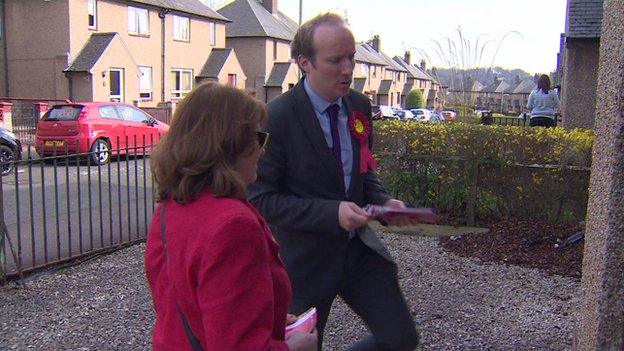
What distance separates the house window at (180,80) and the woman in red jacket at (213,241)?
34.7 m

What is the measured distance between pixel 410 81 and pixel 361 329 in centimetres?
8714

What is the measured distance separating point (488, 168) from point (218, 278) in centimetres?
624

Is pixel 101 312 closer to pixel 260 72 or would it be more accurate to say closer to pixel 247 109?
pixel 247 109

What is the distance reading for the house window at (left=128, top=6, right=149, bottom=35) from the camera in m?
32.4

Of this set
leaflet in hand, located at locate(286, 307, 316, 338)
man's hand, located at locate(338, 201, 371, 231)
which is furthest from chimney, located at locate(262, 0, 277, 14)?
leaflet in hand, located at locate(286, 307, 316, 338)

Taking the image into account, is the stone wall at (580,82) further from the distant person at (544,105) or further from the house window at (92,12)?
the house window at (92,12)

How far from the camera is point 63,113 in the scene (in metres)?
16.8

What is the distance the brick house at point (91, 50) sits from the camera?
28.9 metres

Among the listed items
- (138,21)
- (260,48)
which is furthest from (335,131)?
(260,48)

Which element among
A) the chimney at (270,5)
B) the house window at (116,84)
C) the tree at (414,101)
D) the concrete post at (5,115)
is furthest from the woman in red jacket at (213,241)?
the tree at (414,101)

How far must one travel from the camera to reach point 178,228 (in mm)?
1672

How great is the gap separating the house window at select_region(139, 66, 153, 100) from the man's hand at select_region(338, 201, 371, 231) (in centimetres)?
3187

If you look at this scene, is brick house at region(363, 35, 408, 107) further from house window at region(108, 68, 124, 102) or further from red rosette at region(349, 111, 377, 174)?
red rosette at region(349, 111, 377, 174)

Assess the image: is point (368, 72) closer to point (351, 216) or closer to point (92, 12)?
point (92, 12)
